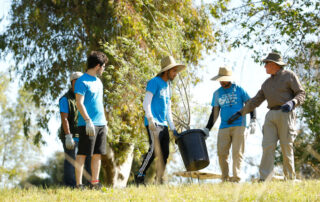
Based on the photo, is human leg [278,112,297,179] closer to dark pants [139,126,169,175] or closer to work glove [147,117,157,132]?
dark pants [139,126,169,175]

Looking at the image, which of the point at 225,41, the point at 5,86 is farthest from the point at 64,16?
the point at 5,86

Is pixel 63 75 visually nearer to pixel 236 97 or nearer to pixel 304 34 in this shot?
pixel 304 34

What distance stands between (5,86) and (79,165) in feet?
86.9

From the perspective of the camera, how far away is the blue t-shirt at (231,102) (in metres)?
7.04

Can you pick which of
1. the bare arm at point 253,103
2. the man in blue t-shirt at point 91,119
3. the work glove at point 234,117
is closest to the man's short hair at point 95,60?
the man in blue t-shirt at point 91,119

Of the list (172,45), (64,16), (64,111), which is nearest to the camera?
(64,111)

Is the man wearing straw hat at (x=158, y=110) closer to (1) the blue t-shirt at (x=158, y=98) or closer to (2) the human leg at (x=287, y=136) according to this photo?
(1) the blue t-shirt at (x=158, y=98)

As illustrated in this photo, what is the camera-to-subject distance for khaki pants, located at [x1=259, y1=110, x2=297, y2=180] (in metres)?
6.34

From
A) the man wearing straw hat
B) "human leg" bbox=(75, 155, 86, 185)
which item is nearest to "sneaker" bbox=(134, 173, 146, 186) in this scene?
the man wearing straw hat

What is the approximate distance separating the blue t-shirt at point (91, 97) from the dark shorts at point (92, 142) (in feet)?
0.28

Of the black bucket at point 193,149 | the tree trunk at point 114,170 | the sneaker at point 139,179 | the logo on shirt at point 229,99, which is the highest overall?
the logo on shirt at point 229,99

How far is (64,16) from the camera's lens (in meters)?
14.1

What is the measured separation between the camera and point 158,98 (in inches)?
245

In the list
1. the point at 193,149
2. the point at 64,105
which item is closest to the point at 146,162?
the point at 193,149
